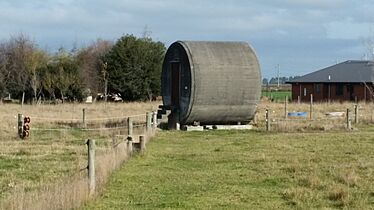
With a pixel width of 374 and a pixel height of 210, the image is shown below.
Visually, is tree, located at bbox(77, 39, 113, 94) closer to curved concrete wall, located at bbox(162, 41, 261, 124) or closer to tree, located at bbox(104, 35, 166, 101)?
tree, located at bbox(104, 35, 166, 101)

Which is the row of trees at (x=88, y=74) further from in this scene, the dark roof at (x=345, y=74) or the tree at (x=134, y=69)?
the dark roof at (x=345, y=74)

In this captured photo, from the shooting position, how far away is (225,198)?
1248cm

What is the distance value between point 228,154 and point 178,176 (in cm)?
522

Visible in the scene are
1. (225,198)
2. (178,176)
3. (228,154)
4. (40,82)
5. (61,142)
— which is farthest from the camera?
(40,82)

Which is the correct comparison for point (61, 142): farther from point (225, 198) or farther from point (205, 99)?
point (225, 198)

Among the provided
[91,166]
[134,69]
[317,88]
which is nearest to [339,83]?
[317,88]

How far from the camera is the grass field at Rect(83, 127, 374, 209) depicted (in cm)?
1205

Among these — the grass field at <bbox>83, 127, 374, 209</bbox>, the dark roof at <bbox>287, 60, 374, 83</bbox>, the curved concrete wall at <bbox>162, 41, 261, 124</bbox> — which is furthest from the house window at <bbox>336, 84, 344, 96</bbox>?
the grass field at <bbox>83, 127, 374, 209</bbox>

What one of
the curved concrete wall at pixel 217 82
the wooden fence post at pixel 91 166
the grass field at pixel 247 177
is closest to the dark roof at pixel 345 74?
the curved concrete wall at pixel 217 82

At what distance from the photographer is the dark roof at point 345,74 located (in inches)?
2520

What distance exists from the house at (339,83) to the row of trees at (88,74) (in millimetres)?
14897

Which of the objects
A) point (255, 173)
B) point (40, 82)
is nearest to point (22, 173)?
point (255, 173)

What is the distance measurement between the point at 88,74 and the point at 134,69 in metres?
9.33

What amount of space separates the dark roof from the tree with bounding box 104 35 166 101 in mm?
15490
